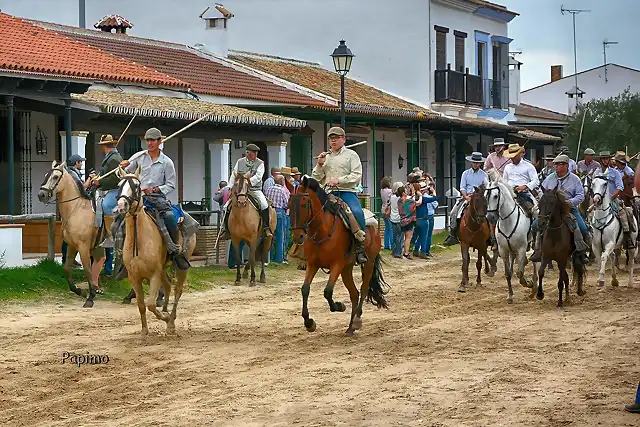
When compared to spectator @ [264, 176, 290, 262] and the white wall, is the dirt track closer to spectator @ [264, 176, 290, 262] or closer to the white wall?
spectator @ [264, 176, 290, 262]

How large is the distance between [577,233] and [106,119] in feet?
32.9

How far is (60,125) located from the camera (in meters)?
22.1

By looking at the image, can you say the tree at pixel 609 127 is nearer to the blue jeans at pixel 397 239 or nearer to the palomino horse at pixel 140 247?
the blue jeans at pixel 397 239

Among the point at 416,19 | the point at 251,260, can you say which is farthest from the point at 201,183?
the point at 416,19

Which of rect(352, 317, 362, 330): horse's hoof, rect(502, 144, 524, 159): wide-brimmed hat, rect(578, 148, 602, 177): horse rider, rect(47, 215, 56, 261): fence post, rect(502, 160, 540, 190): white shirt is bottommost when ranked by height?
rect(352, 317, 362, 330): horse's hoof

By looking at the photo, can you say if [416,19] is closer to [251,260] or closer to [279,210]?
[279,210]

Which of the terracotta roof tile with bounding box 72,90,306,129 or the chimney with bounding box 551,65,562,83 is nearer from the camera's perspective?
the terracotta roof tile with bounding box 72,90,306,129

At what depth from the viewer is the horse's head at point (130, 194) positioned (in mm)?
12578

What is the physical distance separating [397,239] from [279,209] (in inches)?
165

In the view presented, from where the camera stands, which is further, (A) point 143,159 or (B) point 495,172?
(B) point 495,172

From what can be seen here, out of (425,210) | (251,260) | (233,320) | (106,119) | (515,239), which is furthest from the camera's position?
(425,210)

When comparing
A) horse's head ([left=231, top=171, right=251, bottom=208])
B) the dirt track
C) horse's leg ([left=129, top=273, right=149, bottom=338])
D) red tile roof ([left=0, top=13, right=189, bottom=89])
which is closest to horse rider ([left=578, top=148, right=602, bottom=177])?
the dirt track

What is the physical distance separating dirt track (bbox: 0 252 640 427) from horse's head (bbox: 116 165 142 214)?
5.06 feet

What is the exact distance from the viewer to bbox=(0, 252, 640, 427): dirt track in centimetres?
902
